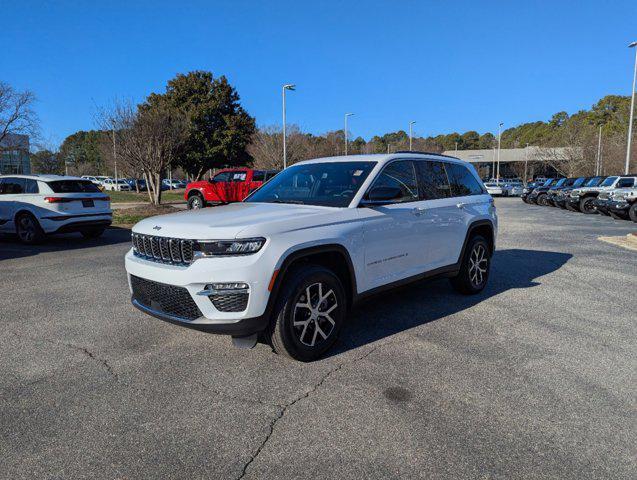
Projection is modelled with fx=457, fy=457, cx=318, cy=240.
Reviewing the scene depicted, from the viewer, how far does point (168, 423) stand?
293 cm

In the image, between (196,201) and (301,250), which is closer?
(301,250)

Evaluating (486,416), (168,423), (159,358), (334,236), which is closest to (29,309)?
(159,358)

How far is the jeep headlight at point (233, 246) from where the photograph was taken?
11.1 ft

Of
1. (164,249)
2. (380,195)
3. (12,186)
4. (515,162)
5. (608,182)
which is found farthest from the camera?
(515,162)

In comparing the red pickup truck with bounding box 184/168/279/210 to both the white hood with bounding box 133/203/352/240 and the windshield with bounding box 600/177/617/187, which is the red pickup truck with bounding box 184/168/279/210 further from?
the white hood with bounding box 133/203/352/240

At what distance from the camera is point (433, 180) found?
5.34 meters

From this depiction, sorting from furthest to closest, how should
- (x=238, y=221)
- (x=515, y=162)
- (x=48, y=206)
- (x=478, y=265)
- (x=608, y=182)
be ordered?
(x=515, y=162)
(x=608, y=182)
(x=48, y=206)
(x=478, y=265)
(x=238, y=221)

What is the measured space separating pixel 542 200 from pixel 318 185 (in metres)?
26.7

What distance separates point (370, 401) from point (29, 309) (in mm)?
4454

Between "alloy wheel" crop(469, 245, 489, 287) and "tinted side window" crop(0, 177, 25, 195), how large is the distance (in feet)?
33.5

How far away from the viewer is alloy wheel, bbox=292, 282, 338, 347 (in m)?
3.71

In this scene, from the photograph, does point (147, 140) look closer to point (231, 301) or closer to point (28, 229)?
point (28, 229)

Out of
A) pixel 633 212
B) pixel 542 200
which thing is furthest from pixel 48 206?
pixel 542 200

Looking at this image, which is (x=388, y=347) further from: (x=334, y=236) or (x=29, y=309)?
(x=29, y=309)
